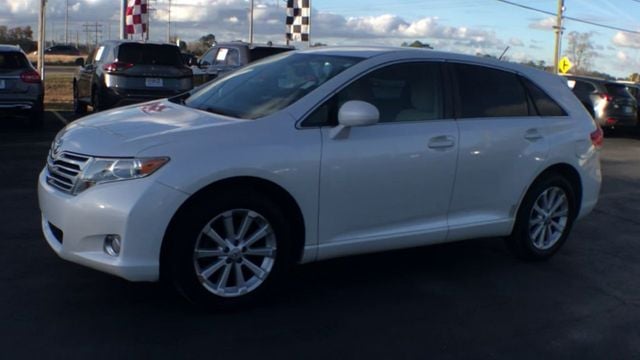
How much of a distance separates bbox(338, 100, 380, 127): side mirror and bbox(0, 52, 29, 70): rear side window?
9.40m

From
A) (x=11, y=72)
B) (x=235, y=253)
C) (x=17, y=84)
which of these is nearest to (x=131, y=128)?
(x=235, y=253)

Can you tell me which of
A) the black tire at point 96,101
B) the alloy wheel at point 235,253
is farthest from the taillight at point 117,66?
the alloy wheel at point 235,253

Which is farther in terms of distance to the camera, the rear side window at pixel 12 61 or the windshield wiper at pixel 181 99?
the rear side window at pixel 12 61

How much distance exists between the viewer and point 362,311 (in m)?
4.84

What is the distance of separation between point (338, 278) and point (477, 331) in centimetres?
124

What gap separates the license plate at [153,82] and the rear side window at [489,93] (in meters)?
9.27

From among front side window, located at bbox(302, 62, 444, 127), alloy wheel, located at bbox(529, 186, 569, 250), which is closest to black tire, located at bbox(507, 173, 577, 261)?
alloy wheel, located at bbox(529, 186, 569, 250)

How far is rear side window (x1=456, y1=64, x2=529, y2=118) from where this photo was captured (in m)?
5.68

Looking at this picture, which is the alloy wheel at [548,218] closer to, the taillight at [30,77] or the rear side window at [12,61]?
the taillight at [30,77]

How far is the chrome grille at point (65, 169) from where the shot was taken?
4469 millimetres

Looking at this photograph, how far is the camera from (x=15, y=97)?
12.5 meters

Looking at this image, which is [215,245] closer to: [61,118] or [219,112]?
[219,112]

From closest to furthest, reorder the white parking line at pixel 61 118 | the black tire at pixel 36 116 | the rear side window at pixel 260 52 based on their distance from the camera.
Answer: the black tire at pixel 36 116 < the white parking line at pixel 61 118 < the rear side window at pixel 260 52

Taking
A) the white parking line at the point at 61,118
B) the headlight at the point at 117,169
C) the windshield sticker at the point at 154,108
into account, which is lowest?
the white parking line at the point at 61,118
